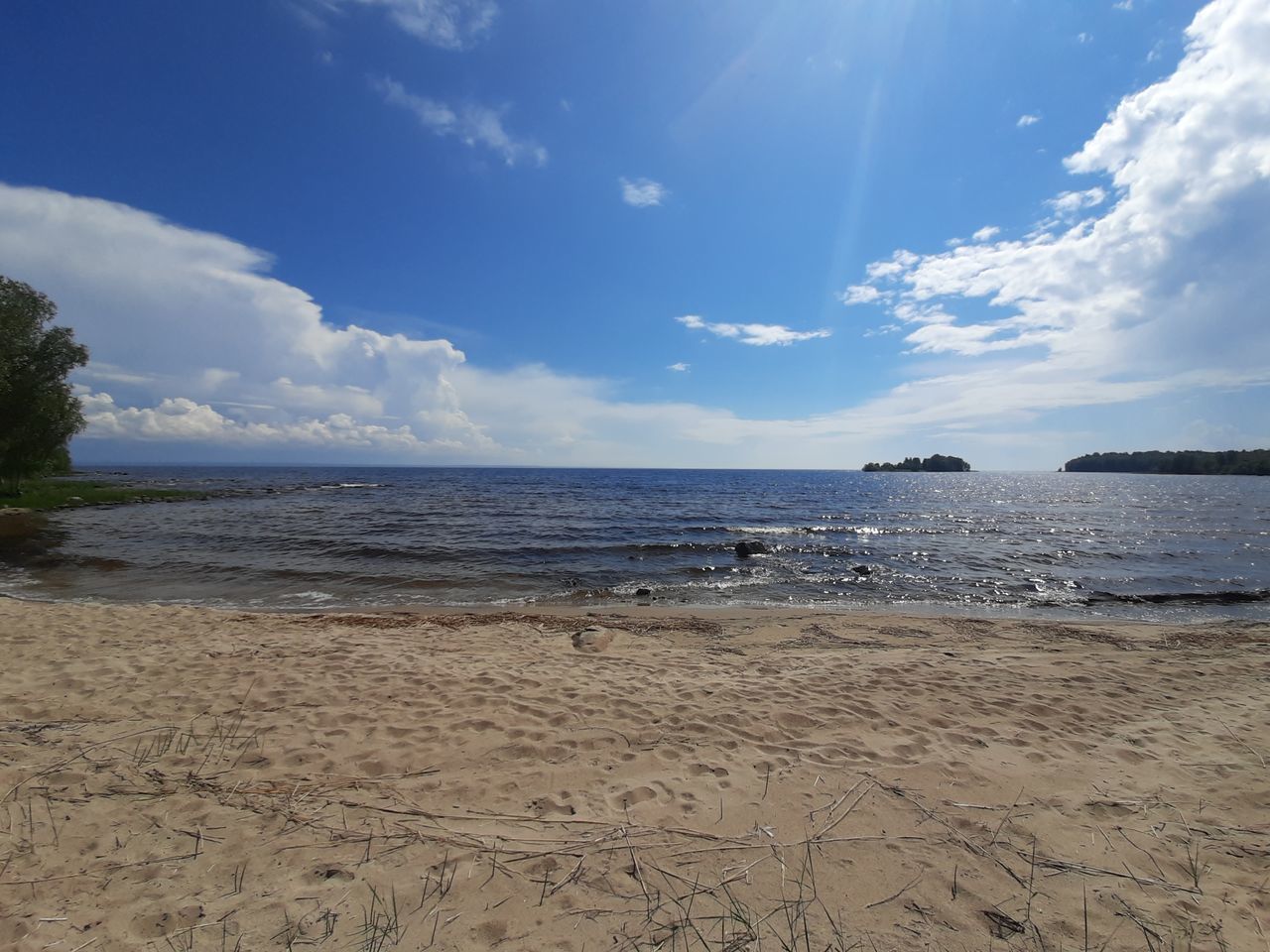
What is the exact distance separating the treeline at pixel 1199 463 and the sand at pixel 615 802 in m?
197

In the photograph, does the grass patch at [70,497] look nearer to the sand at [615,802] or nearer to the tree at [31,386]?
the tree at [31,386]

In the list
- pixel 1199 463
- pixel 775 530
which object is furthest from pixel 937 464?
pixel 775 530

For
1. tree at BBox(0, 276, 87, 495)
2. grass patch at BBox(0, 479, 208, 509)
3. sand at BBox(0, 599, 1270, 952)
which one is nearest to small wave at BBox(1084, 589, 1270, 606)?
sand at BBox(0, 599, 1270, 952)

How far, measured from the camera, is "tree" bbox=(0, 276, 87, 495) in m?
30.5

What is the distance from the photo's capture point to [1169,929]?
3340 millimetres

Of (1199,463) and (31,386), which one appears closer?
(31,386)

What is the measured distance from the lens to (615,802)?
4.64 meters

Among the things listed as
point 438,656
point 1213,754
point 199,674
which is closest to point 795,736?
point 1213,754

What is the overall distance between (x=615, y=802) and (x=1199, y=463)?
217 m

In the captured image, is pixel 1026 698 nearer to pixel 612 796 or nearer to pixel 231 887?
pixel 612 796

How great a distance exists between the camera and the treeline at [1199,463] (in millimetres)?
132125

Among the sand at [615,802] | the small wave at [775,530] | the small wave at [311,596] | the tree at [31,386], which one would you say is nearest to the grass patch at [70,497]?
the tree at [31,386]

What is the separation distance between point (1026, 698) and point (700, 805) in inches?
238

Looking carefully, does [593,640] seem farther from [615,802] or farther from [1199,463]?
[1199,463]
